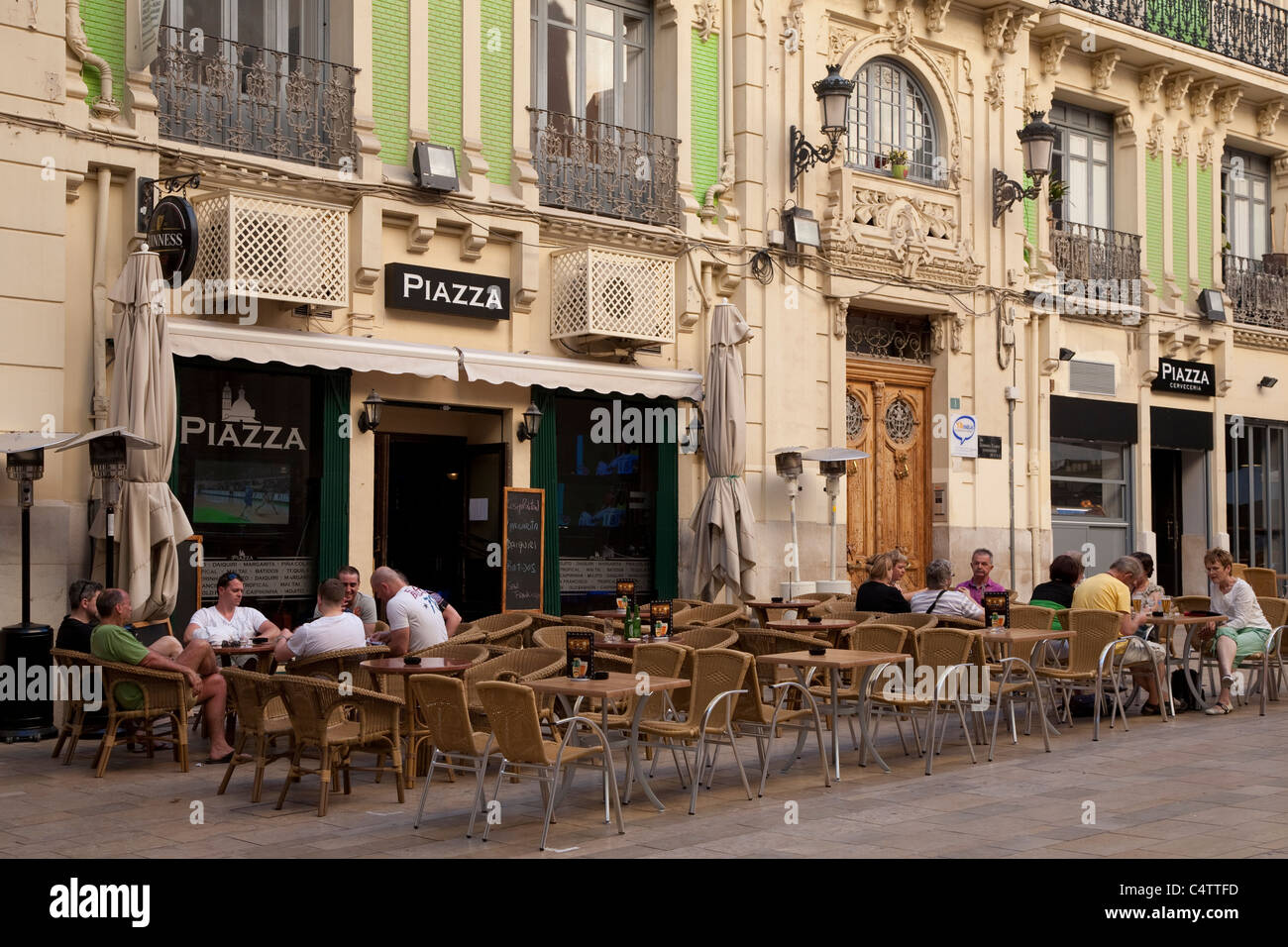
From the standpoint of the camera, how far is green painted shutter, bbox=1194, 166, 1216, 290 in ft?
73.9

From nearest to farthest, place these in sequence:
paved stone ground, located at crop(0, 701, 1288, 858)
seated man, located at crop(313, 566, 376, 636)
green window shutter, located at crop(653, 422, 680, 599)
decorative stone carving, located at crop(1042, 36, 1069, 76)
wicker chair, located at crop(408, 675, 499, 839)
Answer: paved stone ground, located at crop(0, 701, 1288, 858) → wicker chair, located at crop(408, 675, 499, 839) → seated man, located at crop(313, 566, 376, 636) → green window shutter, located at crop(653, 422, 680, 599) → decorative stone carving, located at crop(1042, 36, 1069, 76)

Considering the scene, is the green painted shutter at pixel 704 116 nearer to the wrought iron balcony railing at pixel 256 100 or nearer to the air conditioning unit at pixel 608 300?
the air conditioning unit at pixel 608 300

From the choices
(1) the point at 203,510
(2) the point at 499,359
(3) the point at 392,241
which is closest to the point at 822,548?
(2) the point at 499,359

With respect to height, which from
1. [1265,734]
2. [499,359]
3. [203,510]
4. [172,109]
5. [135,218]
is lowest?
[1265,734]

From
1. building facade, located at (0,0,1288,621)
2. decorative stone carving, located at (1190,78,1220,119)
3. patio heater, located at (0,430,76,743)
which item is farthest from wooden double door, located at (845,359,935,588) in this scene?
patio heater, located at (0,430,76,743)

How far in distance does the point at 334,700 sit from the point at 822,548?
31.2 feet

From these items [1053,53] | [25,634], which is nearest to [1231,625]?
[25,634]

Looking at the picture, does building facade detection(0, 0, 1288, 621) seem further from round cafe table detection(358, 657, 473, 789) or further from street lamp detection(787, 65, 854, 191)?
round cafe table detection(358, 657, 473, 789)

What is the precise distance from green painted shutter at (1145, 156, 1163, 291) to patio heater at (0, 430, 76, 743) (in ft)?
52.8

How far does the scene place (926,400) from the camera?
61.5 feet

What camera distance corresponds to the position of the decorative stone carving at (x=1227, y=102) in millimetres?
22469

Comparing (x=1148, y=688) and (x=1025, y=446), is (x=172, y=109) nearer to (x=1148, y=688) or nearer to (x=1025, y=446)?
(x=1148, y=688)

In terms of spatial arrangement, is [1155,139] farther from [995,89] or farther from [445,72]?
[445,72]

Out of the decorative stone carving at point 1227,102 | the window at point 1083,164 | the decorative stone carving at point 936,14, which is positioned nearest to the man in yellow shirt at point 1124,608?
the decorative stone carving at point 936,14
